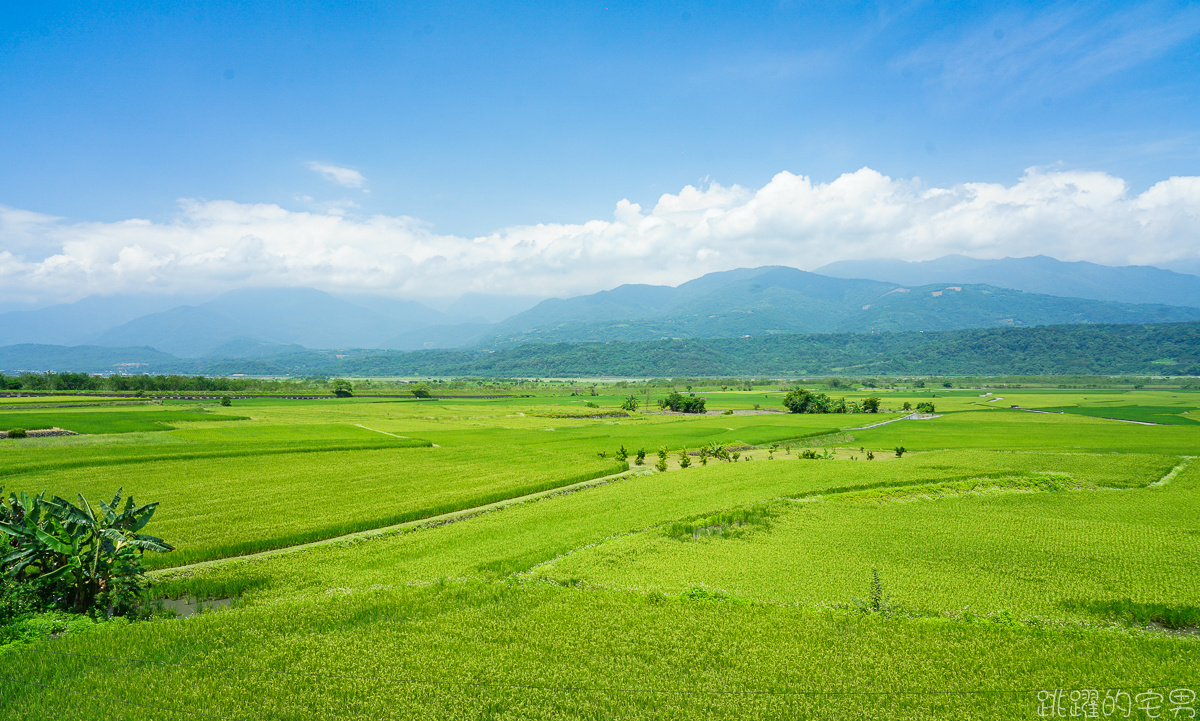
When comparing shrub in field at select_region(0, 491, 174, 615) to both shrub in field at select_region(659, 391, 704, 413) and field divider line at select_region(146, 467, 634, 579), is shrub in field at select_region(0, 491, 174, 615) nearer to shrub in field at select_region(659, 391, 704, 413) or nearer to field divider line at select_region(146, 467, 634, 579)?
field divider line at select_region(146, 467, 634, 579)

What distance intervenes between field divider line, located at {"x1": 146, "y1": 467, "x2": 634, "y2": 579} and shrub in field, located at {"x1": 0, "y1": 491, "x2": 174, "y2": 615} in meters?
3.18

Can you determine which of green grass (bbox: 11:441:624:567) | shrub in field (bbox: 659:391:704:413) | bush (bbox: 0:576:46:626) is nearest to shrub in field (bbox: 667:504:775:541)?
green grass (bbox: 11:441:624:567)

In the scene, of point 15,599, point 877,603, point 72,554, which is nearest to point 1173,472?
point 877,603

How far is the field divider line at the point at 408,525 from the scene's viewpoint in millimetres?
14852

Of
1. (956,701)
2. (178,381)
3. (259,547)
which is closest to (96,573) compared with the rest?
(259,547)

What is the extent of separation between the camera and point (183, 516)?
1881 cm

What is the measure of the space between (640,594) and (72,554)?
38.3 feet

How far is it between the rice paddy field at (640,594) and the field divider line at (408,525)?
0.15 m

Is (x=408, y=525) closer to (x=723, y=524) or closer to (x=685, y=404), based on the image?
(x=723, y=524)

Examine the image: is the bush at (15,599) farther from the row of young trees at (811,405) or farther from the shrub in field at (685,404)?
Result: the row of young trees at (811,405)

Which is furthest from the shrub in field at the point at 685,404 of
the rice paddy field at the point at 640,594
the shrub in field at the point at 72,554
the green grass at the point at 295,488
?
the shrub in field at the point at 72,554

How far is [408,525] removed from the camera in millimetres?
19469

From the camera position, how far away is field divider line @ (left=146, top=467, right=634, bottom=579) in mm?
14852

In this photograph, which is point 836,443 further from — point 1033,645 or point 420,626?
point 420,626
